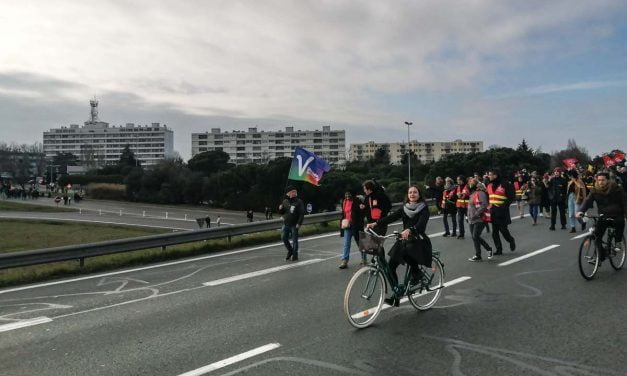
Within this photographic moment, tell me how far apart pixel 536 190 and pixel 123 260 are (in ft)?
45.3

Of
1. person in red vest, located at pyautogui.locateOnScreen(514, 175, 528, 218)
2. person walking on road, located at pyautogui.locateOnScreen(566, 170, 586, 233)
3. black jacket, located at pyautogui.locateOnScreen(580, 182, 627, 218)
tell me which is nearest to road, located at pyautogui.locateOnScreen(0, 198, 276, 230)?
person in red vest, located at pyautogui.locateOnScreen(514, 175, 528, 218)

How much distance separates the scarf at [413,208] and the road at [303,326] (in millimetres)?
1295

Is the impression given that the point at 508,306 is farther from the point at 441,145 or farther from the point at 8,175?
the point at 441,145

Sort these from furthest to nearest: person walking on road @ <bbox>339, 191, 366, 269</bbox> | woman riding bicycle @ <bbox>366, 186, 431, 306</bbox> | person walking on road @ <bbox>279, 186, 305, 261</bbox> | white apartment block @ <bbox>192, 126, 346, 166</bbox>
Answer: white apartment block @ <bbox>192, 126, 346, 166</bbox> < person walking on road @ <bbox>279, 186, 305, 261</bbox> < person walking on road @ <bbox>339, 191, 366, 269</bbox> < woman riding bicycle @ <bbox>366, 186, 431, 306</bbox>

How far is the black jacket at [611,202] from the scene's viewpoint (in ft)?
29.5

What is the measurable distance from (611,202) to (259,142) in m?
184

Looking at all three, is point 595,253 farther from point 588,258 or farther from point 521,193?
point 521,193

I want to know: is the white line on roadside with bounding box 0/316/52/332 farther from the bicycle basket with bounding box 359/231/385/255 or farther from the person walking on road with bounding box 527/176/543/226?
the person walking on road with bounding box 527/176/543/226

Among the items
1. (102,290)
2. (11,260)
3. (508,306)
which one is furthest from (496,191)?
(11,260)

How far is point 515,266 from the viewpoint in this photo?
10.3 m

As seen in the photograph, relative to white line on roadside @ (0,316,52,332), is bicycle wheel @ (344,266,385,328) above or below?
above

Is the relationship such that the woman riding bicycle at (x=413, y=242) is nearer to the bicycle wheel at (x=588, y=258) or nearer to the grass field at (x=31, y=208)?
the bicycle wheel at (x=588, y=258)

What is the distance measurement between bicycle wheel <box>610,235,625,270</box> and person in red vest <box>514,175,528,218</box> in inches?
469

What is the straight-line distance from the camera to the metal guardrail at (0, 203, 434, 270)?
35.3 ft
